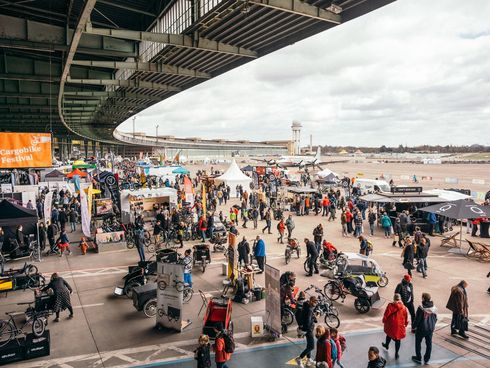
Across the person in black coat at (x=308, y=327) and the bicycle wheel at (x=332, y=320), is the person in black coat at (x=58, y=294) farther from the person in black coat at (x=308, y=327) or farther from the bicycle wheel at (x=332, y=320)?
the bicycle wheel at (x=332, y=320)

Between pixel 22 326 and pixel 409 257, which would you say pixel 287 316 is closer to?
pixel 409 257

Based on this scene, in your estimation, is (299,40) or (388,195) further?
(388,195)

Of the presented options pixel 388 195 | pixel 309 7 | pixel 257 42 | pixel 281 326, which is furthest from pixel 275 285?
pixel 388 195

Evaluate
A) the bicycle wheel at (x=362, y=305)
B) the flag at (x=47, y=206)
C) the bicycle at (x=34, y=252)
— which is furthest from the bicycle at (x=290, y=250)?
the flag at (x=47, y=206)

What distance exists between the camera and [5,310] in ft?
37.2

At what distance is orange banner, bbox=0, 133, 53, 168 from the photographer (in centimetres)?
1521

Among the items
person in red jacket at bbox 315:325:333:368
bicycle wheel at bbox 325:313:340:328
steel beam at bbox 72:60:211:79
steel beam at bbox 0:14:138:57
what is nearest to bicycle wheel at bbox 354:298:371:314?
bicycle wheel at bbox 325:313:340:328

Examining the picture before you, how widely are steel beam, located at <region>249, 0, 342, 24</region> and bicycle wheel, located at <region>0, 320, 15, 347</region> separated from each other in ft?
38.6

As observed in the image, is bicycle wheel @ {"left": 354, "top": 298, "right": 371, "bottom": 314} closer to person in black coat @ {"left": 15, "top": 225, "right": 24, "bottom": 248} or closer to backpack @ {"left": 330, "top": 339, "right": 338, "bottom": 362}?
backpack @ {"left": 330, "top": 339, "right": 338, "bottom": 362}

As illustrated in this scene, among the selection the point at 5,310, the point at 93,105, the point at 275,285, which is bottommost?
the point at 5,310

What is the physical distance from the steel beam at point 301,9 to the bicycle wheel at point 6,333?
11777 millimetres

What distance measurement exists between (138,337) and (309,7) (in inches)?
492

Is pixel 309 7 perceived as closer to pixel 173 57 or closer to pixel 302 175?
pixel 173 57

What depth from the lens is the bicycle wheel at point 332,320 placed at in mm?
9740
